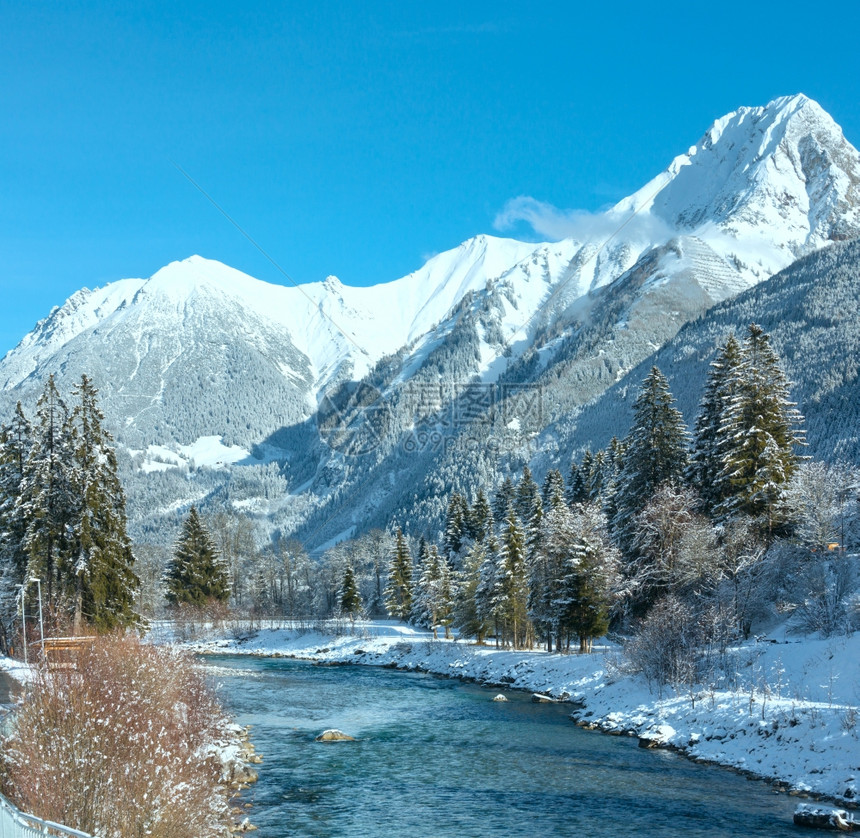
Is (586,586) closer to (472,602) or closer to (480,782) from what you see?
(472,602)

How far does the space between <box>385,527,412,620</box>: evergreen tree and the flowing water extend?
189 ft

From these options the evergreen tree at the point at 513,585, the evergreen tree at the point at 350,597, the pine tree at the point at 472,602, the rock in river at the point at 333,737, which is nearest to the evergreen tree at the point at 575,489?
the pine tree at the point at 472,602

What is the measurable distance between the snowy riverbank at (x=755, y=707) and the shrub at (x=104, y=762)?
1963cm

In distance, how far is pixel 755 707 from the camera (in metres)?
34.3

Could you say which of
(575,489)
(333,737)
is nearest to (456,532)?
(575,489)

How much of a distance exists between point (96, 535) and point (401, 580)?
67.9m

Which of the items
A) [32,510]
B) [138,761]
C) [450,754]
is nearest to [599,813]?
[450,754]

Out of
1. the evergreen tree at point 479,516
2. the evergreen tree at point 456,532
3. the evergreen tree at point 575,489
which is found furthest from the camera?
the evergreen tree at point 456,532

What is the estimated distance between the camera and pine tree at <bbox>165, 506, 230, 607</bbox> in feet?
308

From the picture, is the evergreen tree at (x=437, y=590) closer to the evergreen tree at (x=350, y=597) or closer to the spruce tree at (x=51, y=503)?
the evergreen tree at (x=350, y=597)

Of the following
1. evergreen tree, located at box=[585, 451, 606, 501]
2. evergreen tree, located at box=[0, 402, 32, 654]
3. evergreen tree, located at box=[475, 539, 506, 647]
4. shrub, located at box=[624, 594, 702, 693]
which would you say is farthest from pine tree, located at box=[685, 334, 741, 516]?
evergreen tree, located at box=[0, 402, 32, 654]

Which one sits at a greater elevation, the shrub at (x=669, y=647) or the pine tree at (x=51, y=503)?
the pine tree at (x=51, y=503)

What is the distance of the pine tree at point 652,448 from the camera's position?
2140 inches

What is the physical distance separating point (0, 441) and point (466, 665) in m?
37.5
